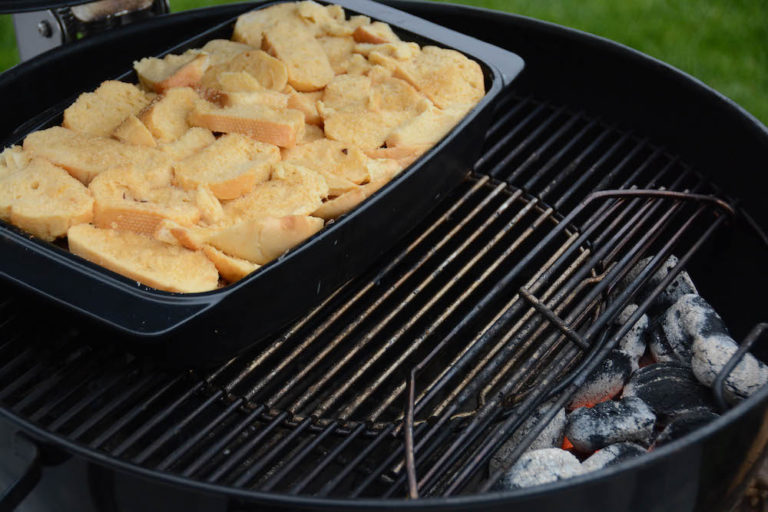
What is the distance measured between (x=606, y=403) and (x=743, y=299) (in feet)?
1.62

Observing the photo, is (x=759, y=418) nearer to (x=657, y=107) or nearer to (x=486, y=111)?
(x=486, y=111)

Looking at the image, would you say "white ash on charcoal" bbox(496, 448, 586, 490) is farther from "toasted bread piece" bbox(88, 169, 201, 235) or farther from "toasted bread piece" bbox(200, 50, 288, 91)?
"toasted bread piece" bbox(200, 50, 288, 91)

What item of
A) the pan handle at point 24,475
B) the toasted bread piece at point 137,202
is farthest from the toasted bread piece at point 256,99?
the pan handle at point 24,475

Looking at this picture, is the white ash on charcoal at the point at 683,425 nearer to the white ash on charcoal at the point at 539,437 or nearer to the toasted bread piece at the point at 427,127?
the white ash on charcoal at the point at 539,437

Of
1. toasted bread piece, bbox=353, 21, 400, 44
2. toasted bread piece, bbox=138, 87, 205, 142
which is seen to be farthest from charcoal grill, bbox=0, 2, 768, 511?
toasted bread piece, bbox=138, 87, 205, 142

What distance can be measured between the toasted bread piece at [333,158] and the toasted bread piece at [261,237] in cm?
20

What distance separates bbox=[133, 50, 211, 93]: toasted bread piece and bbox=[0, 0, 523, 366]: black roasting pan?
40 millimetres

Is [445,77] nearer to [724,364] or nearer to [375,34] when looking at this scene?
[375,34]

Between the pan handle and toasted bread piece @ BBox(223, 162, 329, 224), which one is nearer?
the pan handle

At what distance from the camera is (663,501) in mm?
1160

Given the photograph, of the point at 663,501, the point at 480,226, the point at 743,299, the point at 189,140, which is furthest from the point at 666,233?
the point at 189,140

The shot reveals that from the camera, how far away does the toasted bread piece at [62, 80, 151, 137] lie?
1590 mm

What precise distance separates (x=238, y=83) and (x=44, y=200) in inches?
19.3

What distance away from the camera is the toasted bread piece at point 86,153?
1485mm
